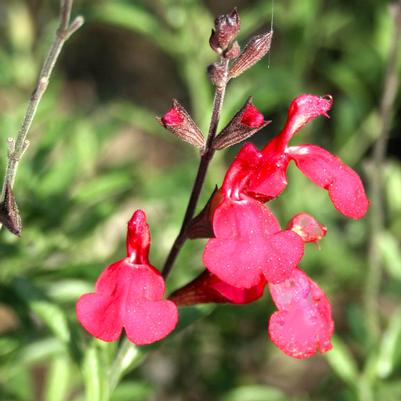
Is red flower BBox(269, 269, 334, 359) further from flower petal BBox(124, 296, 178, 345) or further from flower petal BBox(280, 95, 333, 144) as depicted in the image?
flower petal BBox(280, 95, 333, 144)

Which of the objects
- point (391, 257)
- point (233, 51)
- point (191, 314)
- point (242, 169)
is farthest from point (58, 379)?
point (233, 51)

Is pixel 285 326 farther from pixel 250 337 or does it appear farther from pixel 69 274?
pixel 250 337

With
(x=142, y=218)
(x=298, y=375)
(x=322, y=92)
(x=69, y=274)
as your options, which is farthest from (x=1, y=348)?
(x=322, y=92)

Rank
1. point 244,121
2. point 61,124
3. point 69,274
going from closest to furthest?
point 244,121, point 69,274, point 61,124

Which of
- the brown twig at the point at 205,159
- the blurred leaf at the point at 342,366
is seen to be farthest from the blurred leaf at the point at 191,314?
the blurred leaf at the point at 342,366

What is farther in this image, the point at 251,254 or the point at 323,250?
the point at 323,250

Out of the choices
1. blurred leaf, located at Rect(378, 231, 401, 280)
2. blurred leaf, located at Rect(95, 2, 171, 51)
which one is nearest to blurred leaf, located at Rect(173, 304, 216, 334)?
blurred leaf, located at Rect(378, 231, 401, 280)
